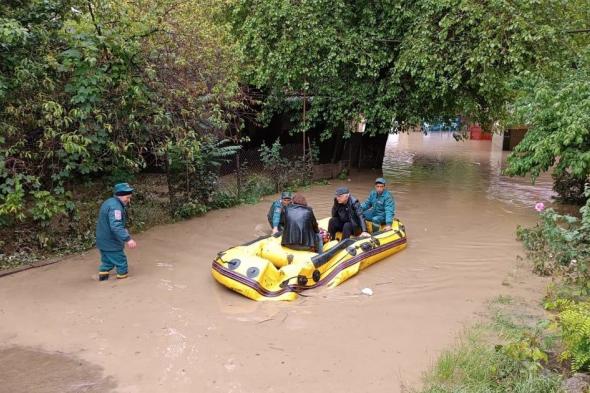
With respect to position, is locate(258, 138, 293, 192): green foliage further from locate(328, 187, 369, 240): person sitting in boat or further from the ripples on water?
locate(328, 187, 369, 240): person sitting in boat

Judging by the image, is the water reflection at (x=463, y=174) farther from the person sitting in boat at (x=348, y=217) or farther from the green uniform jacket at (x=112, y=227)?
the green uniform jacket at (x=112, y=227)

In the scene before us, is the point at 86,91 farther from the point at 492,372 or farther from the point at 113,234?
the point at 492,372

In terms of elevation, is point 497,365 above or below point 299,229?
below

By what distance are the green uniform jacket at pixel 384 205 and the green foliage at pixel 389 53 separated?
469 centimetres

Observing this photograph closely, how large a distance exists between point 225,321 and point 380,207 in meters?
4.65

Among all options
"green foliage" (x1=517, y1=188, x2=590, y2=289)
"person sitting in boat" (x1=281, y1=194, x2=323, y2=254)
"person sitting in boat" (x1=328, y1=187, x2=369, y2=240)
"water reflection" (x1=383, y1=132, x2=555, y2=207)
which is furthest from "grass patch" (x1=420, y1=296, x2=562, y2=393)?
"water reflection" (x1=383, y1=132, x2=555, y2=207)

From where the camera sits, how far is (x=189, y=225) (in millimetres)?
11242

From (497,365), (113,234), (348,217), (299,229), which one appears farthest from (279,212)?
(497,365)

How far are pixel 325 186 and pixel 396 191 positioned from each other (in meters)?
2.24

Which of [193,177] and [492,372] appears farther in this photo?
[193,177]

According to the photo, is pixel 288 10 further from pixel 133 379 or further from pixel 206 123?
pixel 133 379

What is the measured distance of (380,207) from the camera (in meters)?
10.2

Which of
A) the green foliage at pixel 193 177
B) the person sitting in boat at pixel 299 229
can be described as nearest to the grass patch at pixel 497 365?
the person sitting in boat at pixel 299 229

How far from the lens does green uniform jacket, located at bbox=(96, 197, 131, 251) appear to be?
301 inches
